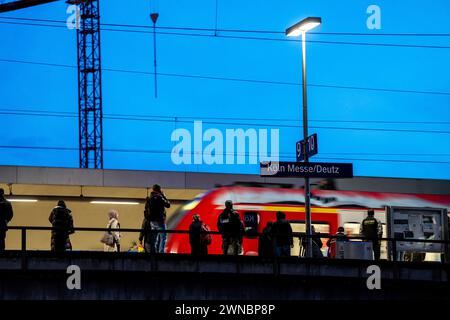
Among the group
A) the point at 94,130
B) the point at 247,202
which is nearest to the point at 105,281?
the point at 247,202

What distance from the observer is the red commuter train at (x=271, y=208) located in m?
29.4

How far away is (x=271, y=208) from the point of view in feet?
100

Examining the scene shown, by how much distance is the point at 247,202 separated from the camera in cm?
3019

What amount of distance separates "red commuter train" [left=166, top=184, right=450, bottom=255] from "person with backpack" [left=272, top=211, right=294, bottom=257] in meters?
6.58

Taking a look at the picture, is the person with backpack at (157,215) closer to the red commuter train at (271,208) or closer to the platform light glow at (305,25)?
the platform light glow at (305,25)

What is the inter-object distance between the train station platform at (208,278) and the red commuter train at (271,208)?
808 cm

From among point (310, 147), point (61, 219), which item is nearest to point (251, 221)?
point (310, 147)

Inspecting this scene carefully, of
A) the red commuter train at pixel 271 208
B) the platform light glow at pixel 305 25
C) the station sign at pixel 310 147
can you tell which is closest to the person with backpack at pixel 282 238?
the station sign at pixel 310 147

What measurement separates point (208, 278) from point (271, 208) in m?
11.3

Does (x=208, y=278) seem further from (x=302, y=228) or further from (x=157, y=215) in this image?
(x=302, y=228)

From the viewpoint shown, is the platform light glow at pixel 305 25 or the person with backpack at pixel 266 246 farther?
the platform light glow at pixel 305 25

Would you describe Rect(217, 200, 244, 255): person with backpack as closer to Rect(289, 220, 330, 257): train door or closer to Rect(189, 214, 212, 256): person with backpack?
Rect(189, 214, 212, 256): person with backpack
